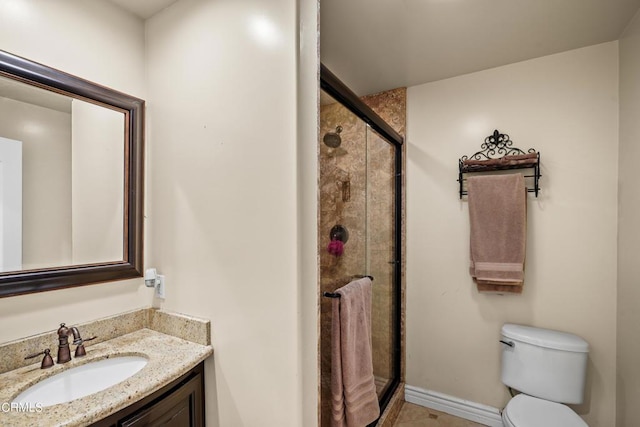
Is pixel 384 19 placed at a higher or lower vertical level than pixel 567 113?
higher

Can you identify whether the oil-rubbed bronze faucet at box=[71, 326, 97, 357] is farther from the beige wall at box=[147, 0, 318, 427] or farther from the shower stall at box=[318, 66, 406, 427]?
the shower stall at box=[318, 66, 406, 427]

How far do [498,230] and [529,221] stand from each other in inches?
8.5

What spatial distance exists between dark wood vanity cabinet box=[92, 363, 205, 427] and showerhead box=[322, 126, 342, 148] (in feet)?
3.89

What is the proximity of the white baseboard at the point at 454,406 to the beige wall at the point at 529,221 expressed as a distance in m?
0.04

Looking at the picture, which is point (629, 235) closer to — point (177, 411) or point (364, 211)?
point (364, 211)

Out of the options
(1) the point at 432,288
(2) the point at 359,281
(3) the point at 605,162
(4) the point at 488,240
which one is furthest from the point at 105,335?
(3) the point at 605,162

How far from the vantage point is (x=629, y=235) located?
149 cm

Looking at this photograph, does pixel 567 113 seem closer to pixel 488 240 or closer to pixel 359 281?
pixel 488 240

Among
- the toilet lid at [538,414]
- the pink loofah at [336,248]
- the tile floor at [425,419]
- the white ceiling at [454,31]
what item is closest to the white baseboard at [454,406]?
the tile floor at [425,419]

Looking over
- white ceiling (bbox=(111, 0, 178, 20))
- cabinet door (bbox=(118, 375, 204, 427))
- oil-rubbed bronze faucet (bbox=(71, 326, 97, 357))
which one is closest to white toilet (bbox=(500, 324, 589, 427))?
cabinet door (bbox=(118, 375, 204, 427))

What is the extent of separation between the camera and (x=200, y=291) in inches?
49.0

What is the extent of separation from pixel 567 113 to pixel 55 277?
2801mm

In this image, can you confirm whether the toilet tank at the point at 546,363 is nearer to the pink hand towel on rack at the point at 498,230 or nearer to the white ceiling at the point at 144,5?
the pink hand towel on rack at the point at 498,230

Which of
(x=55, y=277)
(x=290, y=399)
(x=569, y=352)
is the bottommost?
(x=569, y=352)
